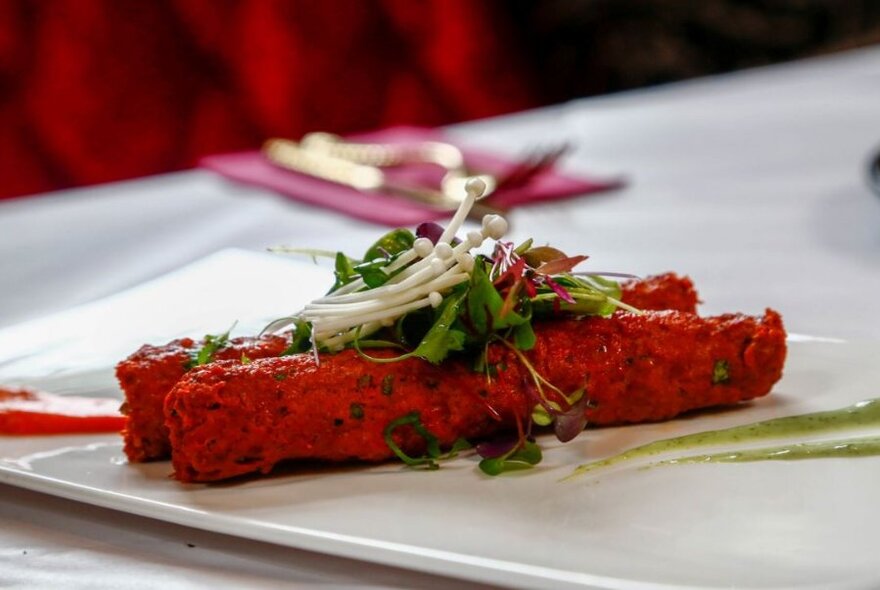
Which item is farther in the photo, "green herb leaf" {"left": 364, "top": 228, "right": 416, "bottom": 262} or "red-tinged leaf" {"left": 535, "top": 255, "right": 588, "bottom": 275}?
"green herb leaf" {"left": 364, "top": 228, "right": 416, "bottom": 262}

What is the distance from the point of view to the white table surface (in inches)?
45.7

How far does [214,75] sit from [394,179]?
7.12 feet

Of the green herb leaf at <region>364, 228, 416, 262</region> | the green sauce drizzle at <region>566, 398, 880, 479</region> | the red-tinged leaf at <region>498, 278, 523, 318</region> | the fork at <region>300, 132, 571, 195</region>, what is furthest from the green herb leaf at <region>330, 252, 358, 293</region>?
the fork at <region>300, 132, 571, 195</region>

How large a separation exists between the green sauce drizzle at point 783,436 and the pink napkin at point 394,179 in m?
1.35

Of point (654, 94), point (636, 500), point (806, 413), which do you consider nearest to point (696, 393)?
point (806, 413)

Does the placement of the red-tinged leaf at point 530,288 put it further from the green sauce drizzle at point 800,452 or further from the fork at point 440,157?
the fork at point 440,157

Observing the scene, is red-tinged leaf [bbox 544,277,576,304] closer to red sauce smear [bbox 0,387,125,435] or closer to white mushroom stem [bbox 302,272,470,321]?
white mushroom stem [bbox 302,272,470,321]

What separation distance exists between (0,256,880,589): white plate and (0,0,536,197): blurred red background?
341 cm

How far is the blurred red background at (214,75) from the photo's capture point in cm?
447

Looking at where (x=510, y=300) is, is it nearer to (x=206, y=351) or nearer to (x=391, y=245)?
(x=391, y=245)

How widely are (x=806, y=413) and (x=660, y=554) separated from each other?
46 cm

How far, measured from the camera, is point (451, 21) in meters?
5.39

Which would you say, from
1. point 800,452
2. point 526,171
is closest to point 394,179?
point 526,171

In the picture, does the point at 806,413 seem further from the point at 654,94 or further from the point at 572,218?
the point at 654,94
